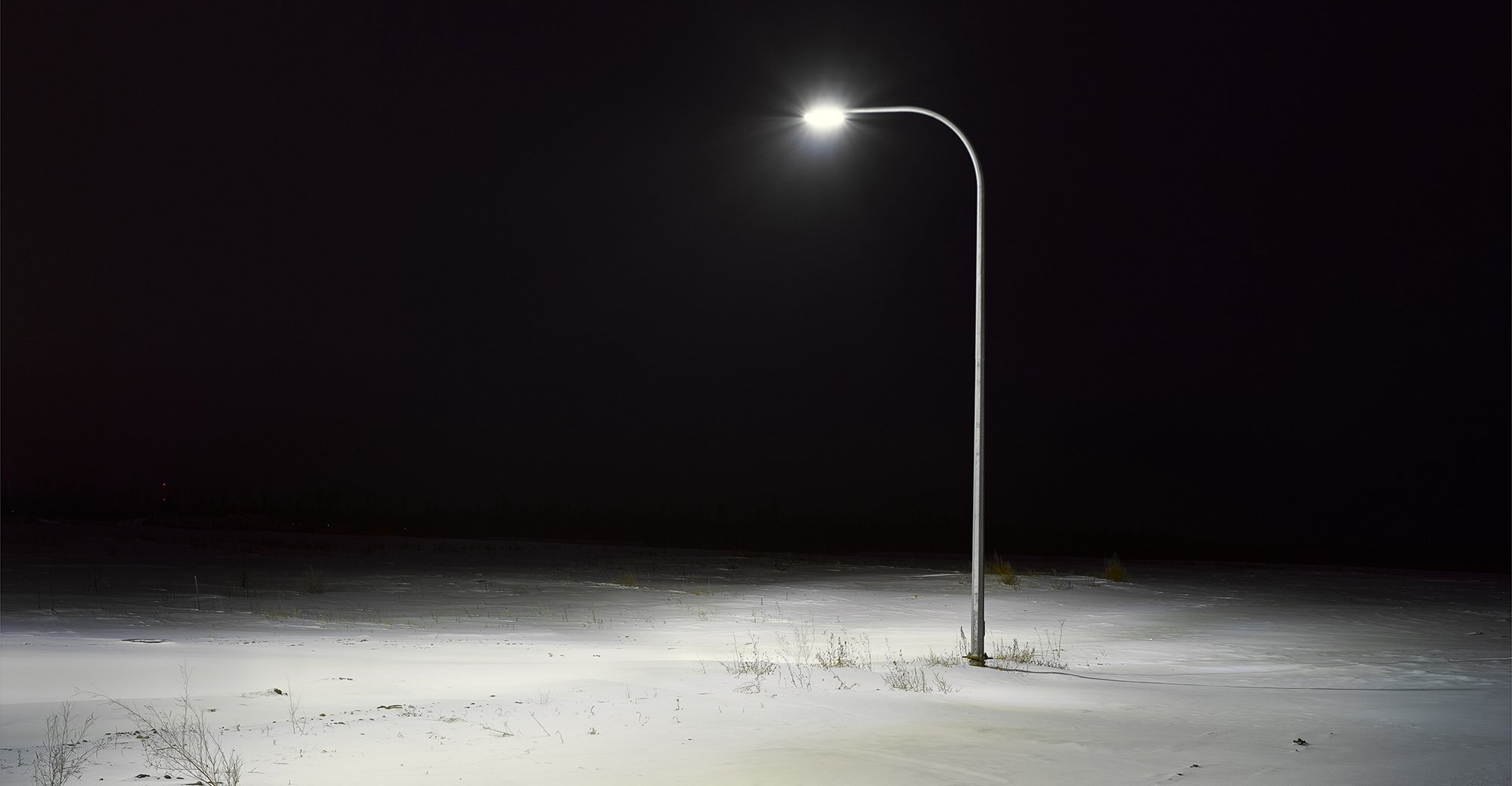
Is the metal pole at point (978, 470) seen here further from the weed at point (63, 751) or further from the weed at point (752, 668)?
the weed at point (63, 751)

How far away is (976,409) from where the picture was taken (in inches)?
576

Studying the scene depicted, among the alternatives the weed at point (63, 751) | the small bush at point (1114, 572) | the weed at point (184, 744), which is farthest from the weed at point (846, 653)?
the small bush at point (1114, 572)

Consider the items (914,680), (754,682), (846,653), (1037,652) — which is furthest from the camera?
(1037,652)

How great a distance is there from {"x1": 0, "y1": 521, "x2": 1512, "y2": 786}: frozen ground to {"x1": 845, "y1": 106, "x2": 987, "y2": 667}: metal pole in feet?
1.60

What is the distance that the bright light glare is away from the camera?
1480cm

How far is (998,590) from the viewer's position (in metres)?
30.0

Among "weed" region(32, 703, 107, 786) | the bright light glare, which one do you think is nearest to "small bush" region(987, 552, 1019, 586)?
the bright light glare

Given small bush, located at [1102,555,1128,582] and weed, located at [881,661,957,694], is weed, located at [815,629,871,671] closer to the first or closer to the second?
weed, located at [881,661,957,694]

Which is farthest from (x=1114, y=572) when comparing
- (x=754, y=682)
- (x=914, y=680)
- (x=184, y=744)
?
(x=184, y=744)

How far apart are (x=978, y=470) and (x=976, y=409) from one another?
2.45ft

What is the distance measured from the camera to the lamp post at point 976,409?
46.9ft

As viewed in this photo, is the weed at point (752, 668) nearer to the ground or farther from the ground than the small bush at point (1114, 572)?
nearer to the ground

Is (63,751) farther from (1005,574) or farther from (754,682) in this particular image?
(1005,574)

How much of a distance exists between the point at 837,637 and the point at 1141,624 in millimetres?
6883
